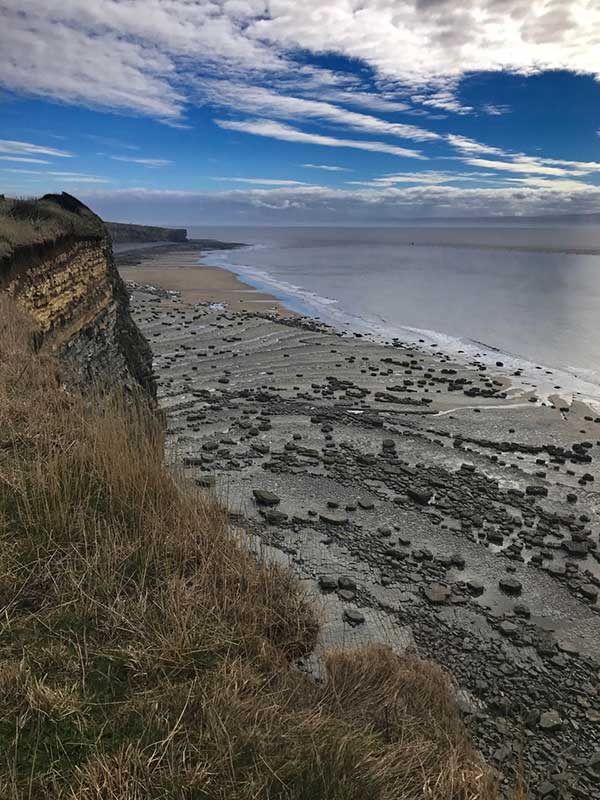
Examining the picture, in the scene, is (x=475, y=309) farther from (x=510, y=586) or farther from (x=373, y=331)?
(x=510, y=586)

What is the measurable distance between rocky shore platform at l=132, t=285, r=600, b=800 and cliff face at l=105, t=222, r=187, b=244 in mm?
111958

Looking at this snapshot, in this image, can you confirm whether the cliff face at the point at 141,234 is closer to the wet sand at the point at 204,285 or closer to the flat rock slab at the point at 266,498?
the wet sand at the point at 204,285

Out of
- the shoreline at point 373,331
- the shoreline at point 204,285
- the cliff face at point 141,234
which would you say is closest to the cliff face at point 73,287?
the shoreline at point 373,331

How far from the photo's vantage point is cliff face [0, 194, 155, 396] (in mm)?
11359

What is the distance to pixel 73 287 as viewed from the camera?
13.5 meters

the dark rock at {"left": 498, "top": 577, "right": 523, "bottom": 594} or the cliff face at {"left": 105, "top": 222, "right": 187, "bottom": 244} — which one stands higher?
the cliff face at {"left": 105, "top": 222, "right": 187, "bottom": 244}

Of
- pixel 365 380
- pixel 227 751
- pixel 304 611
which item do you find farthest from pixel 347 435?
pixel 227 751

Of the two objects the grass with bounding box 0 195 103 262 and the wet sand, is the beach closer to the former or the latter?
the grass with bounding box 0 195 103 262

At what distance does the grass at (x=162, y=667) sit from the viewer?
9.39ft

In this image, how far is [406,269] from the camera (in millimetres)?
77562

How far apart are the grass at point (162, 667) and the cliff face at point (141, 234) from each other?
123m

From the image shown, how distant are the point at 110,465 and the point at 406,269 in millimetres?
76878

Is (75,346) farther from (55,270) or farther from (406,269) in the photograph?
(406,269)

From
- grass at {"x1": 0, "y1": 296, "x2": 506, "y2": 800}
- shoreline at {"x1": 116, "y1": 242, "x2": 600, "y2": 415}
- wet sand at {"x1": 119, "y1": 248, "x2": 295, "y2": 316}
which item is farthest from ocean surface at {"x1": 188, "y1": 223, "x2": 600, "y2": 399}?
grass at {"x1": 0, "y1": 296, "x2": 506, "y2": 800}
